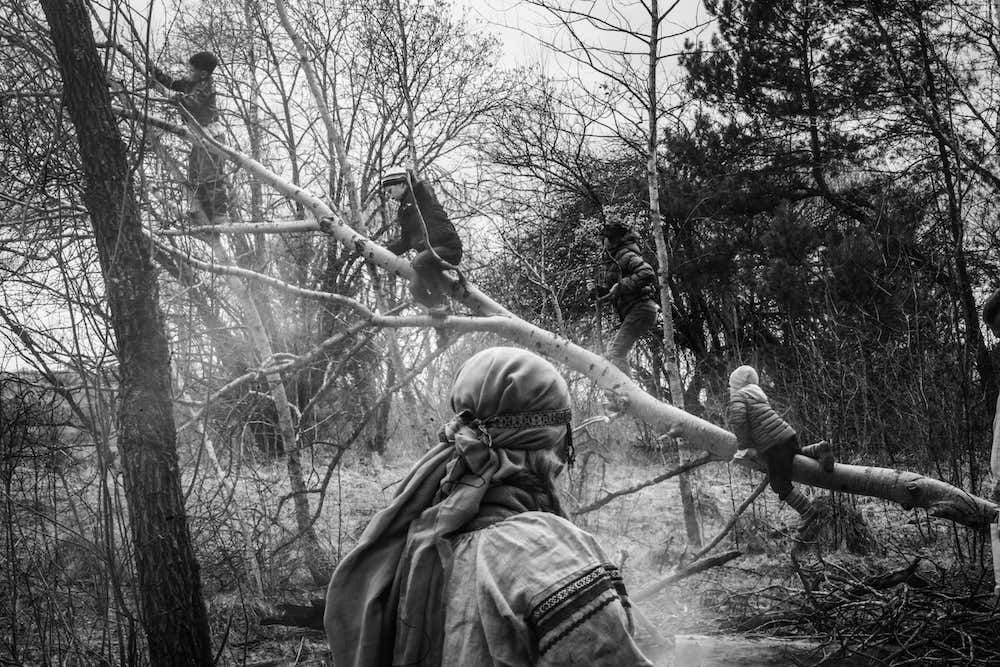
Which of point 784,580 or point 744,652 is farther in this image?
point 784,580

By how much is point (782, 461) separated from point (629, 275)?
2.22 meters

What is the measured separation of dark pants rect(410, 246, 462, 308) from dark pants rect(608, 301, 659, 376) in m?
1.72

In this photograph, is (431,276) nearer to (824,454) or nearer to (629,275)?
(629,275)

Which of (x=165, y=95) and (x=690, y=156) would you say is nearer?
(x=165, y=95)

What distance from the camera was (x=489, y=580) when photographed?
1.49 meters

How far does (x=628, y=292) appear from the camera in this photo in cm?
696

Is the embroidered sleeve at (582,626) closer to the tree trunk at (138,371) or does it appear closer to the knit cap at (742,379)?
the tree trunk at (138,371)

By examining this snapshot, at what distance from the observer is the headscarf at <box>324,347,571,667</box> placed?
5.29 ft

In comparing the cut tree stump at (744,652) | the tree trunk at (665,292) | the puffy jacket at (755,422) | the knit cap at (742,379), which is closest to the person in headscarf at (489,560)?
the cut tree stump at (744,652)

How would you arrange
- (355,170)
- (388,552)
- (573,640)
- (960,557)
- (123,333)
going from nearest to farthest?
(573,640) < (388,552) < (123,333) < (960,557) < (355,170)

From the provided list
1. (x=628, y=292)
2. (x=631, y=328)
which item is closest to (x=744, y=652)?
(x=631, y=328)

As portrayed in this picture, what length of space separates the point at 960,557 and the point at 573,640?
5730 mm

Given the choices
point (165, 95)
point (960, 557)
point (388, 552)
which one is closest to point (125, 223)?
point (388, 552)

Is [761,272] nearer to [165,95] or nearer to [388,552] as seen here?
[165,95]
